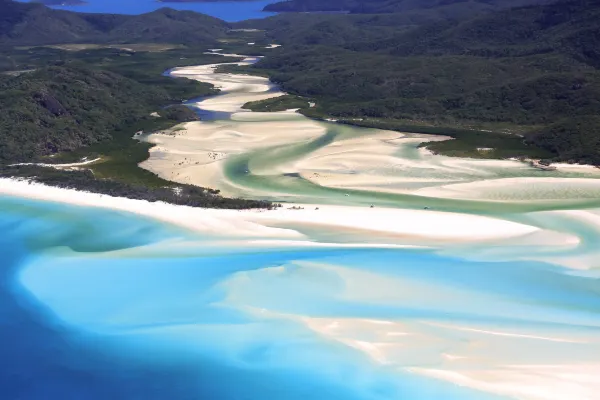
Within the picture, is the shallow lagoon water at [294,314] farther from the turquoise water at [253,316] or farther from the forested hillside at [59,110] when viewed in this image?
the forested hillside at [59,110]

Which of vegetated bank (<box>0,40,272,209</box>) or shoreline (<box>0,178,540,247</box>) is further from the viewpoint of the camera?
vegetated bank (<box>0,40,272,209</box>)

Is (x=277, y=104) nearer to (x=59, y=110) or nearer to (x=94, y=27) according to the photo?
(x=59, y=110)

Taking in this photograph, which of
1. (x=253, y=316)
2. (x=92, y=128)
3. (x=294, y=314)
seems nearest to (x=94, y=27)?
(x=92, y=128)

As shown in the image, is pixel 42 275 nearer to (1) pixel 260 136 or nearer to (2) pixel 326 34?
(1) pixel 260 136

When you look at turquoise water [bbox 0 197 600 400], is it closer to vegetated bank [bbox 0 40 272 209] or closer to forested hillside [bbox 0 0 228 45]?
vegetated bank [bbox 0 40 272 209]

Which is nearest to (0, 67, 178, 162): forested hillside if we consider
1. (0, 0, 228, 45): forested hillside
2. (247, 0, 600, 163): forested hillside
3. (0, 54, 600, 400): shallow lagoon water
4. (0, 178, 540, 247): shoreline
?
(0, 178, 540, 247): shoreline

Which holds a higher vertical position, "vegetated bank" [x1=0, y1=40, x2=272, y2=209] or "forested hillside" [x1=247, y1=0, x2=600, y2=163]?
"forested hillside" [x1=247, y1=0, x2=600, y2=163]
